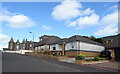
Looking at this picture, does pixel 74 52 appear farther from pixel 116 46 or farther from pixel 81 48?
pixel 116 46

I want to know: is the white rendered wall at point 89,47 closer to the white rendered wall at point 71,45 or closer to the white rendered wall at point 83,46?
the white rendered wall at point 83,46

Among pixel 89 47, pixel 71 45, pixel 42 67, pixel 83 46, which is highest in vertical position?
pixel 71 45

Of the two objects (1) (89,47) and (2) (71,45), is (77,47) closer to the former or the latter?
(2) (71,45)

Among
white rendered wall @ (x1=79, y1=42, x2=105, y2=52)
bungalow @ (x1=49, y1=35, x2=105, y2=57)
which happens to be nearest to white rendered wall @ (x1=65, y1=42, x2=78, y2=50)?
bungalow @ (x1=49, y1=35, x2=105, y2=57)

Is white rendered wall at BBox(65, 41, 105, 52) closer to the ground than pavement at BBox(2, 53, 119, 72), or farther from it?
farther from it

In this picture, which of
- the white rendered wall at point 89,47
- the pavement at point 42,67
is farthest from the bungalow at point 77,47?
the pavement at point 42,67

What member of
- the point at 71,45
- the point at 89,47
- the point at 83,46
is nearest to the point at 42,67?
the point at 71,45

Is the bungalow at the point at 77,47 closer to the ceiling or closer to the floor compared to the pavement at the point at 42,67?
closer to the ceiling

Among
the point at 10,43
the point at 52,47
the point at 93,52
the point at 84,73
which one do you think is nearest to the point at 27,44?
the point at 10,43

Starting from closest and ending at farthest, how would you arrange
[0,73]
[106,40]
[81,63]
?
[0,73]
[81,63]
[106,40]

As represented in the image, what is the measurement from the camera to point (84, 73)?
12625 mm

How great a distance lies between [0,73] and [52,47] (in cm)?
3416

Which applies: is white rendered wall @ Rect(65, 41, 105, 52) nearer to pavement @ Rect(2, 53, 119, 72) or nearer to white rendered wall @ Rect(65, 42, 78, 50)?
white rendered wall @ Rect(65, 42, 78, 50)

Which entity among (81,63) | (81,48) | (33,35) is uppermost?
(33,35)
